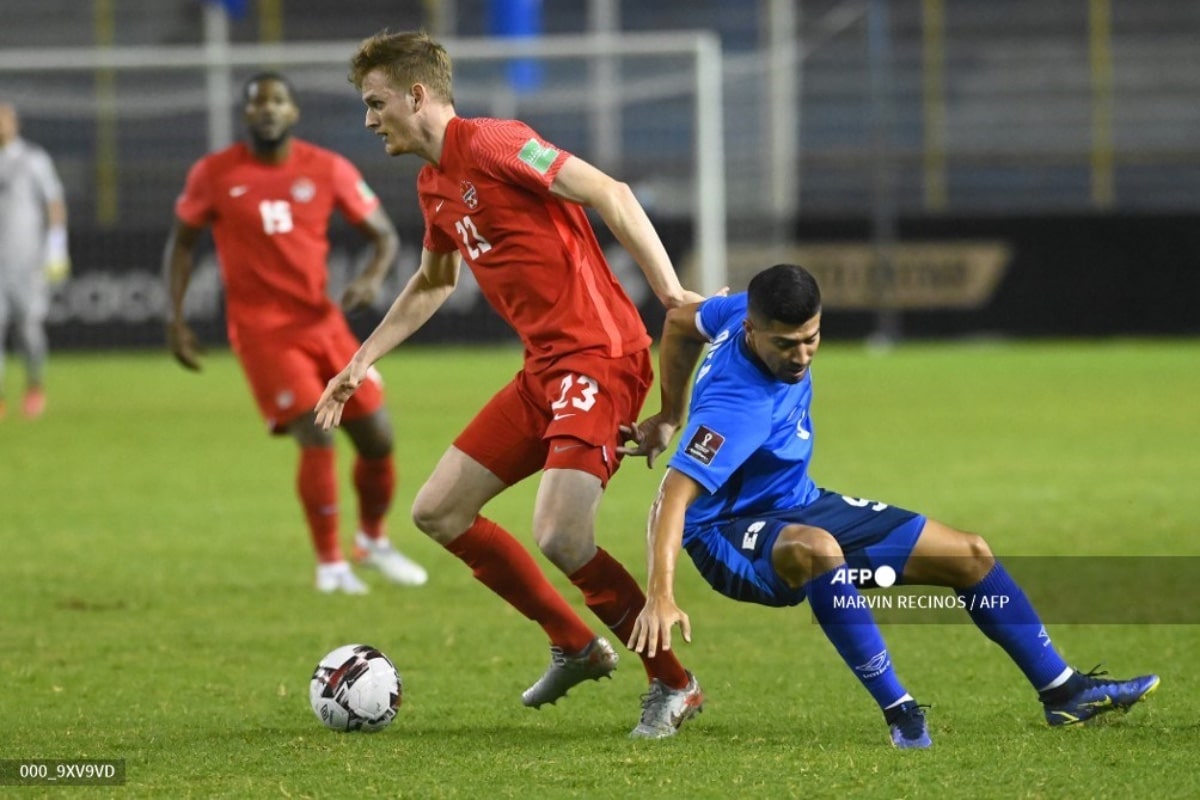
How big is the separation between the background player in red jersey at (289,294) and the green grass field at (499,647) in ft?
1.49

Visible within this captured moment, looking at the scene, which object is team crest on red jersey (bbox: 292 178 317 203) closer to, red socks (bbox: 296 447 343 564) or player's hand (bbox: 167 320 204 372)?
player's hand (bbox: 167 320 204 372)

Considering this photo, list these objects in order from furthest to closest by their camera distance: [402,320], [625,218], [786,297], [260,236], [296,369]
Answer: [260,236], [296,369], [402,320], [625,218], [786,297]

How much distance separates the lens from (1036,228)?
2291cm

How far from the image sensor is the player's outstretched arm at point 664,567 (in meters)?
4.77

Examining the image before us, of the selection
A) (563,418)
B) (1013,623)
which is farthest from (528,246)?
(1013,623)

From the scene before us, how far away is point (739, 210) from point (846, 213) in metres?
2.67

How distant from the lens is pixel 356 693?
5.52 m

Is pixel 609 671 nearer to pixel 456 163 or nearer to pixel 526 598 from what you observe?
pixel 526 598

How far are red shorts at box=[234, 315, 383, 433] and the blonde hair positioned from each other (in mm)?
2945

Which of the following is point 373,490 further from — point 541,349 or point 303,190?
point 541,349

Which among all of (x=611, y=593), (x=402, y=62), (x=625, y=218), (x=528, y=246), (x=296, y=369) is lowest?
(x=611, y=593)

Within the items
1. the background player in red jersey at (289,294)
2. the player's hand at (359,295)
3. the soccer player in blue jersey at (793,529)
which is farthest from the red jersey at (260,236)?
the soccer player in blue jersey at (793,529)

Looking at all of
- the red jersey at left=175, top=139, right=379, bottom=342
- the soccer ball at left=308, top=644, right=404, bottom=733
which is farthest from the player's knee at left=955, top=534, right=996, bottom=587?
the red jersey at left=175, top=139, right=379, bottom=342

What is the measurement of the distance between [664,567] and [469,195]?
1455 mm
